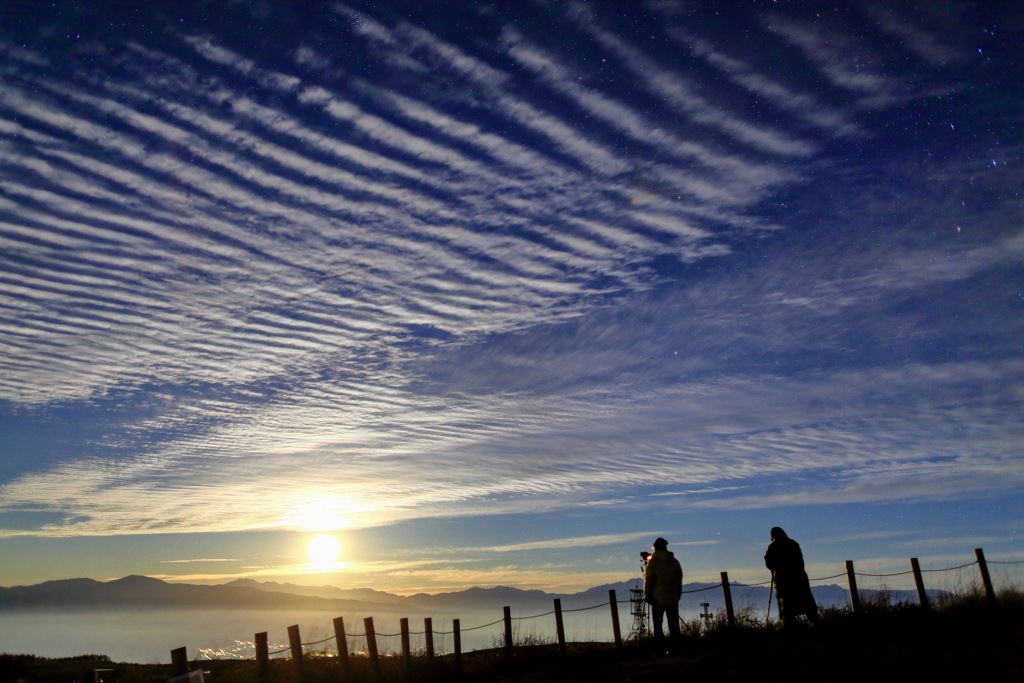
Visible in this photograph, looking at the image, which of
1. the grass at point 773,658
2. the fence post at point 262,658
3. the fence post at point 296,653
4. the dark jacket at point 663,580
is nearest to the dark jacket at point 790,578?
the grass at point 773,658

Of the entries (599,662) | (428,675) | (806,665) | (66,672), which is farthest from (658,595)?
(66,672)

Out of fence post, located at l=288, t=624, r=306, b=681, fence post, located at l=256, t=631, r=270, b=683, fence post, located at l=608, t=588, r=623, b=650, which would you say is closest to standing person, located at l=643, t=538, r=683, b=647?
fence post, located at l=608, t=588, r=623, b=650

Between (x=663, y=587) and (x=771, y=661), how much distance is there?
414cm

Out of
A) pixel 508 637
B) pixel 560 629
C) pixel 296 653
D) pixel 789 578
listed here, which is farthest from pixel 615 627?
pixel 296 653

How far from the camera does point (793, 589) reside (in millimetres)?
16359

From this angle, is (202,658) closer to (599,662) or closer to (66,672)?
(66,672)

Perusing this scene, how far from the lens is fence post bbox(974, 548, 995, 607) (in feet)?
66.3

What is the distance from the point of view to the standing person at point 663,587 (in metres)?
17.1

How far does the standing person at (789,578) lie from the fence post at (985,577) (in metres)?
7.13

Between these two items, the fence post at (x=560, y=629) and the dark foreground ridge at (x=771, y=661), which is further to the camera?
the fence post at (x=560, y=629)

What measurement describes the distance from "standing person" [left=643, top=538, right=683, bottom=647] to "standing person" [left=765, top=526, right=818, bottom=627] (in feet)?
6.80

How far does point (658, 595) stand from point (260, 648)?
28.5 feet

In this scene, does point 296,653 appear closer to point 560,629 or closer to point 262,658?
point 262,658

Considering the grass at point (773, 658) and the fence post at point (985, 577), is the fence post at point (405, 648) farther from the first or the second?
the fence post at point (985, 577)
